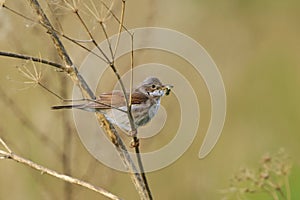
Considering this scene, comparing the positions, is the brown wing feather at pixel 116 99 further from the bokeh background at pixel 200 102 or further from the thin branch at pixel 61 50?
the bokeh background at pixel 200 102

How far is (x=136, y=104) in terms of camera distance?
4215 millimetres

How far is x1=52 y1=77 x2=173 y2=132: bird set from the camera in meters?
3.89

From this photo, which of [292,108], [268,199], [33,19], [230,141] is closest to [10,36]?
[33,19]

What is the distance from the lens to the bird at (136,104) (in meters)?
3.89

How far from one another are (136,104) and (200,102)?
3523 mm

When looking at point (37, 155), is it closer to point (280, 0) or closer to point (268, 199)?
point (268, 199)

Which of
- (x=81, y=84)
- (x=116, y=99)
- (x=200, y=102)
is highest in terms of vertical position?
(x=200, y=102)

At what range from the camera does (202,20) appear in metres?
8.51

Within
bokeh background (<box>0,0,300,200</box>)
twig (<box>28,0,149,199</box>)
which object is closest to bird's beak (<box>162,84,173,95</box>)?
twig (<box>28,0,149,199</box>)

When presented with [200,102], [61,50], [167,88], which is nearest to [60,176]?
[61,50]

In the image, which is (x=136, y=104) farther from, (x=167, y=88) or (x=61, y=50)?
(x=61, y=50)

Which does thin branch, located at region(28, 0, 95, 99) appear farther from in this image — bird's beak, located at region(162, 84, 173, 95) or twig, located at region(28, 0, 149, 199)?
bird's beak, located at region(162, 84, 173, 95)

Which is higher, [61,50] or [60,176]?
[61,50]

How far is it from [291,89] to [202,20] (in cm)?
128
